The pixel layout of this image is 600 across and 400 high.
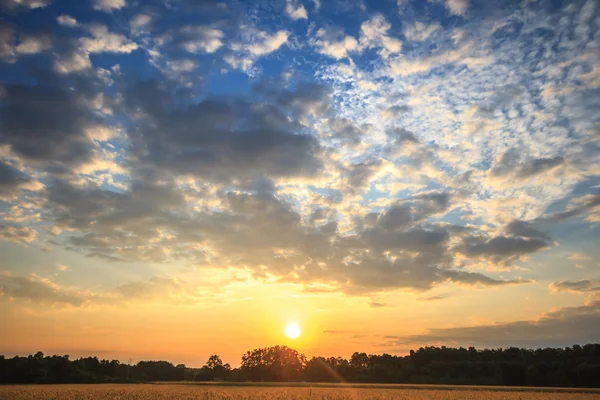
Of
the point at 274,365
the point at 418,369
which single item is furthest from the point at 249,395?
the point at 274,365

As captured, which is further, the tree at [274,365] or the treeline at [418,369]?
the tree at [274,365]

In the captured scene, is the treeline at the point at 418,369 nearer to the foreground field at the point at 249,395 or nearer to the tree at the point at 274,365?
the tree at the point at 274,365

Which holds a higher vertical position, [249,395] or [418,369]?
[249,395]

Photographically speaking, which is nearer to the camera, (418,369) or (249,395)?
(249,395)

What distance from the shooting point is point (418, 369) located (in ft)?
340

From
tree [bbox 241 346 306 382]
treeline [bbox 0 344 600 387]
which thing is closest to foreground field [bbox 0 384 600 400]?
treeline [bbox 0 344 600 387]

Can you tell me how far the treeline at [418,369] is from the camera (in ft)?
277

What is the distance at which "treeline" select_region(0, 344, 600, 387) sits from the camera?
277 ft

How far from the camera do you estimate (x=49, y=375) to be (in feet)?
314

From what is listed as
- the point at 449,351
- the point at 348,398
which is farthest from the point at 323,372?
the point at 348,398

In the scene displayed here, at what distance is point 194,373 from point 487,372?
99.3m

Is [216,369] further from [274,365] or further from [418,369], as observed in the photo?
[418,369]

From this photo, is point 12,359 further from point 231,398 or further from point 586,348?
point 586,348

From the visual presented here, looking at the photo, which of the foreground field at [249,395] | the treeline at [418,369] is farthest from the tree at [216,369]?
the foreground field at [249,395]
